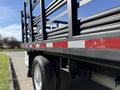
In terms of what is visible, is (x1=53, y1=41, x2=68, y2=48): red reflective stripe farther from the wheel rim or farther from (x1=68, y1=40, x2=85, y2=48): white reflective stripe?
the wheel rim

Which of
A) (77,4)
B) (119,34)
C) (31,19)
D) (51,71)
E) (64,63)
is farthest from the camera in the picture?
(31,19)

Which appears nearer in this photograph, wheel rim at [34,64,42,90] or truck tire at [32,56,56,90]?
truck tire at [32,56,56,90]

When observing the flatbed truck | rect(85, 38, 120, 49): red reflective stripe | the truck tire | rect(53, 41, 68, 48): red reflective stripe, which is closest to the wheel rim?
the flatbed truck

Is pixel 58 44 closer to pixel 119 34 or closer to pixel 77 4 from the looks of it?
pixel 77 4

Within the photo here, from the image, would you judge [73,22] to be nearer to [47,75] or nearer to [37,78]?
[47,75]

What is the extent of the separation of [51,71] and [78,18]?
198 cm

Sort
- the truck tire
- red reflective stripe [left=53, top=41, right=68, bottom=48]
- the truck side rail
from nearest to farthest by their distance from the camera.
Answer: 1. the truck side rail
2. red reflective stripe [left=53, top=41, right=68, bottom=48]
3. the truck tire

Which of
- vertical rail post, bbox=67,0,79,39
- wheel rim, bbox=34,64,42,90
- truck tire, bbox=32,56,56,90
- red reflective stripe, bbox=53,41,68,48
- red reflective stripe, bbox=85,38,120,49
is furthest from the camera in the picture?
wheel rim, bbox=34,64,42,90

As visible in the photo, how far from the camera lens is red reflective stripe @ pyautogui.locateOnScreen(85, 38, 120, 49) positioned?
2304 millimetres

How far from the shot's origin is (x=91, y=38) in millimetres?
2697

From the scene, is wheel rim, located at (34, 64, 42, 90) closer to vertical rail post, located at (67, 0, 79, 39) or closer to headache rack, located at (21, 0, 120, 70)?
headache rack, located at (21, 0, 120, 70)

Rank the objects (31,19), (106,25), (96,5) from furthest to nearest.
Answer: (31,19), (96,5), (106,25)

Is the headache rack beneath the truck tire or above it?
above

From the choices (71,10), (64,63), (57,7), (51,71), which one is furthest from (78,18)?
(51,71)
